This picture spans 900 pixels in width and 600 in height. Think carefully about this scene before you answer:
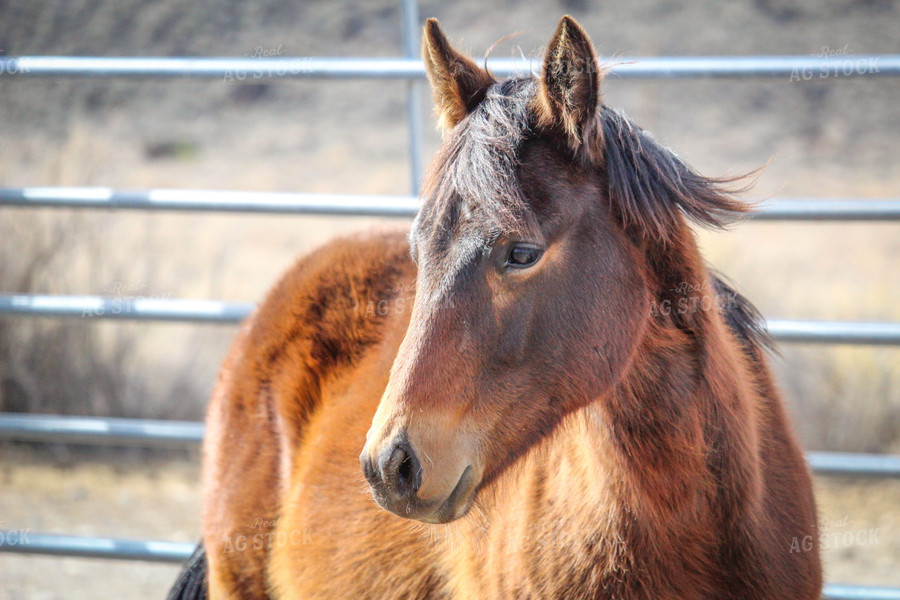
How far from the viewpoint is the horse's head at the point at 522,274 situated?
137 cm

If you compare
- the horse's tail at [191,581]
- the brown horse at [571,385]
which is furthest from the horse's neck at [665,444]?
the horse's tail at [191,581]

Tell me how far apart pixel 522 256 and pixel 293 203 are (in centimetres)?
167

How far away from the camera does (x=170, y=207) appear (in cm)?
300

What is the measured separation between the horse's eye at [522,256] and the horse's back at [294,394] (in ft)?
2.55

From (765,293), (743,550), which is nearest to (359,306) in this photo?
(743,550)

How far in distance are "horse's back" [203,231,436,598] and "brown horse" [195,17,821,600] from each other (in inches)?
15.7

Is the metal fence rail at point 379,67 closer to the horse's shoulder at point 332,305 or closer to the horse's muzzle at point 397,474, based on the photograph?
the horse's shoulder at point 332,305

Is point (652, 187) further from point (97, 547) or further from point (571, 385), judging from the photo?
point (97, 547)

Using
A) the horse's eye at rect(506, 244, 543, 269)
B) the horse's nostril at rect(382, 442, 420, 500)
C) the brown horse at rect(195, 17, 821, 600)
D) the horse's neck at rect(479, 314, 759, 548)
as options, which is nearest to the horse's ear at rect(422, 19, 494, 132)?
the brown horse at rect(195, 17, 821, 600)

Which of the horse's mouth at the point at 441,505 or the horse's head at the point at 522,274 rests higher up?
the horse's head at the point at 522,274

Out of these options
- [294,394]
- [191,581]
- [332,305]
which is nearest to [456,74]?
[332,305]

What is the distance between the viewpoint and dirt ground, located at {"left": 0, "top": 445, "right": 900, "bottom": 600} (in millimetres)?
3805

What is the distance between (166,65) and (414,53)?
3.00ft

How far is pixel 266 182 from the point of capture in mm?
11719
